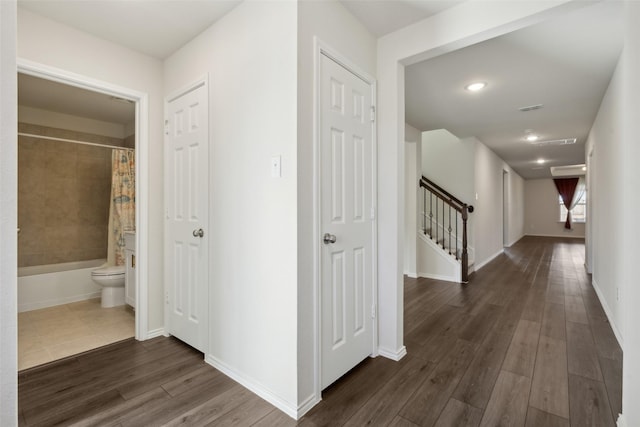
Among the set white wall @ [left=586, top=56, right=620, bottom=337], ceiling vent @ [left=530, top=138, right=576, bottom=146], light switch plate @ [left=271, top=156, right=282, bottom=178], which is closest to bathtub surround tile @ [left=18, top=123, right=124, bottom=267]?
light switch plate @ [left=271, top=156, right=282, bottom=178]

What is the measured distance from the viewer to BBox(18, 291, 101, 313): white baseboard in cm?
322

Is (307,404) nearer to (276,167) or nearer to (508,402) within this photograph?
(508,402)

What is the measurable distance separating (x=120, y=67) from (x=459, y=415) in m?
3.42

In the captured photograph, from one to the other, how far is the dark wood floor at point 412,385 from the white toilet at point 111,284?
1.14 meters

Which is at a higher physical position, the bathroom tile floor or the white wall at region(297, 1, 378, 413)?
the white wall at region(297, 1, 378, 413)

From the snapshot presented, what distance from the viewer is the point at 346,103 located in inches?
76.5

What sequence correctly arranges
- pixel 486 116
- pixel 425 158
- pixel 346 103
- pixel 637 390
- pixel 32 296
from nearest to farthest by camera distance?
pixel 637 390 < pixel 346 103 < pixel 32 296 < pixel 486 116 < pixel 425 158

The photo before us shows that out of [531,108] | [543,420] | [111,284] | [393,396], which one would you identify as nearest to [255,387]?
[393,396]

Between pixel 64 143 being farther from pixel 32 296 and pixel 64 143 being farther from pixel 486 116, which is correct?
pixel 486 116

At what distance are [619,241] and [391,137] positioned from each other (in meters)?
2.29

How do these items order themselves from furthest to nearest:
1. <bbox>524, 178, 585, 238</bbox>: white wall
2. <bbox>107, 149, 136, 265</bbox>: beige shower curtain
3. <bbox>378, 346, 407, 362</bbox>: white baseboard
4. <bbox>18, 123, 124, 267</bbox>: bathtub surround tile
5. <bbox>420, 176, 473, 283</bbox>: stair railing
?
<bbox>524, 178, 585, 238</bbox>: white wall
<bbox>420, 176, 473, 283</bbox>: stair railing
<bbox>107, 149, 136, 265</bbox>: beige shower curtain
<bbox>18, 123, 124, 267</bbox>: bathtub surround tile
<bbox>378, 346, 407, 362</bbox>: white baseboard

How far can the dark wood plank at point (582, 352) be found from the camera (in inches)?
79.2

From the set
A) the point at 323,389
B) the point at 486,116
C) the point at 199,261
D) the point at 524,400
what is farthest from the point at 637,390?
the point at 486,116

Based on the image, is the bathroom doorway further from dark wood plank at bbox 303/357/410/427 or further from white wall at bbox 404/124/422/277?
white wall at bbox 404/124/422/277
